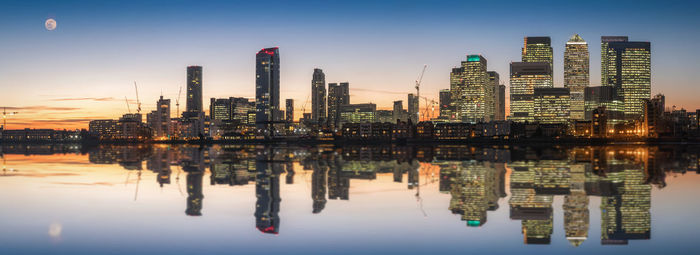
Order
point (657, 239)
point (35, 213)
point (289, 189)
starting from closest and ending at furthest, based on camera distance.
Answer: point (657, 239), point (35, 213), point (289, 189)

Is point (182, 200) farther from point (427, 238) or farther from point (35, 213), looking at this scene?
point (427, 238)

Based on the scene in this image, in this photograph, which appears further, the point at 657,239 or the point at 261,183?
the point at 261,183

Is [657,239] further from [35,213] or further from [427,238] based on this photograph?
[35,213]

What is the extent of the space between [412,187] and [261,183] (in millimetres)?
10056

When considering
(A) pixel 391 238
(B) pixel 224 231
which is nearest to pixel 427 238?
(A) pixel 391 238

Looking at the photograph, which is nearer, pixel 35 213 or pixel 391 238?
pixel 391 238

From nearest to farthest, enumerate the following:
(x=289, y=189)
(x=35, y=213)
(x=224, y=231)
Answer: (x=224, y=231) < (x=35, y=213) < (x=289, y=189)

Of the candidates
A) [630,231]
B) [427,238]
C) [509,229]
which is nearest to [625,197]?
[630,231]

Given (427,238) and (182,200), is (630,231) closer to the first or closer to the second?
(427,238)

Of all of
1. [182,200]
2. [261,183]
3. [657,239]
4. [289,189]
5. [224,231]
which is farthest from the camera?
[261,183]

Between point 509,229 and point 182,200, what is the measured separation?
1684 centimetres

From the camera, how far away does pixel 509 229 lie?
19797 millimetres

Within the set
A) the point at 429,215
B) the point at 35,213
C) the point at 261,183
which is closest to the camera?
the point at 429,215

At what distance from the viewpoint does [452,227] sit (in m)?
20.4
